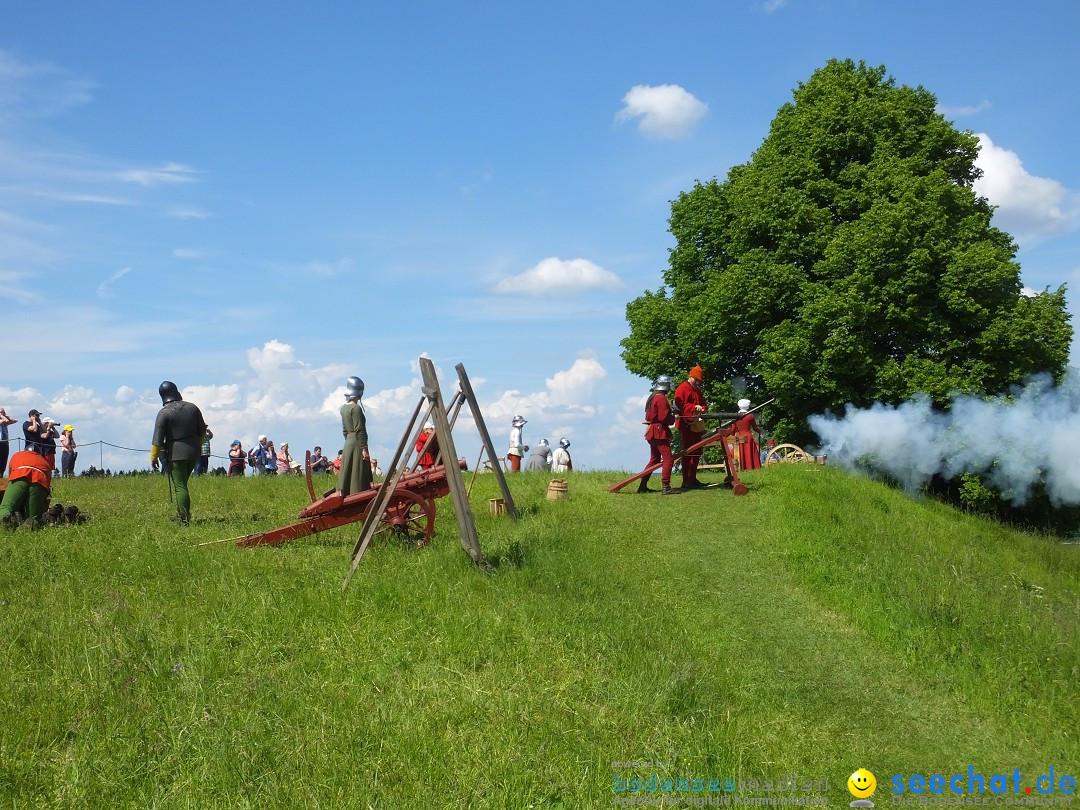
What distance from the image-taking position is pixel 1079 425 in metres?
17.8

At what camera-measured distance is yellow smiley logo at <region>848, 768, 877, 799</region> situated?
672cm

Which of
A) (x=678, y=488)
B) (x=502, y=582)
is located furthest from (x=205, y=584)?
(x=678, y=488)

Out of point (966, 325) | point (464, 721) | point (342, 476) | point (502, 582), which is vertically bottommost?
point (464, 721)

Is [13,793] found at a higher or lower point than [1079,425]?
lower

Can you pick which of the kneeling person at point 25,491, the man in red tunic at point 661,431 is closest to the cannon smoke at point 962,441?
the man in red tunic at point 661,431

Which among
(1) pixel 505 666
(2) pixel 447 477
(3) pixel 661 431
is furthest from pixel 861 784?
(3) pixel 661 431

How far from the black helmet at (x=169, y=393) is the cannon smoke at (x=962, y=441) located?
45.4 feet

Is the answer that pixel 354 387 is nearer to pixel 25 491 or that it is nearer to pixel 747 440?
pixel 25 491

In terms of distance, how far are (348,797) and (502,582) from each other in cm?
425

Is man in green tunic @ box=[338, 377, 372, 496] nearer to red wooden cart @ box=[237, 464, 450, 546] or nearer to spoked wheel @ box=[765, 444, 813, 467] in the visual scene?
red wooden cart @ box=[237, 464, 450, 546]

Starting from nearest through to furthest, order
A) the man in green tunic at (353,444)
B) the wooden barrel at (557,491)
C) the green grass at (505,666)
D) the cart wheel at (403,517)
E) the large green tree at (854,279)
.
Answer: the green grass at (505,666) < the cart wheel at (403,517) < the man in green tunic at (353,444) < the wooden barrel at (557,491) < the large green tree at (854,279)

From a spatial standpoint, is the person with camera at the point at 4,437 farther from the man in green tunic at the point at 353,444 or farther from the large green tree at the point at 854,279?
the large green tree at the point at 854,279

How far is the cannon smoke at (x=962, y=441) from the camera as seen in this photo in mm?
20734

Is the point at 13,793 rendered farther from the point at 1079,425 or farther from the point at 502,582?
the point at 1079,425
